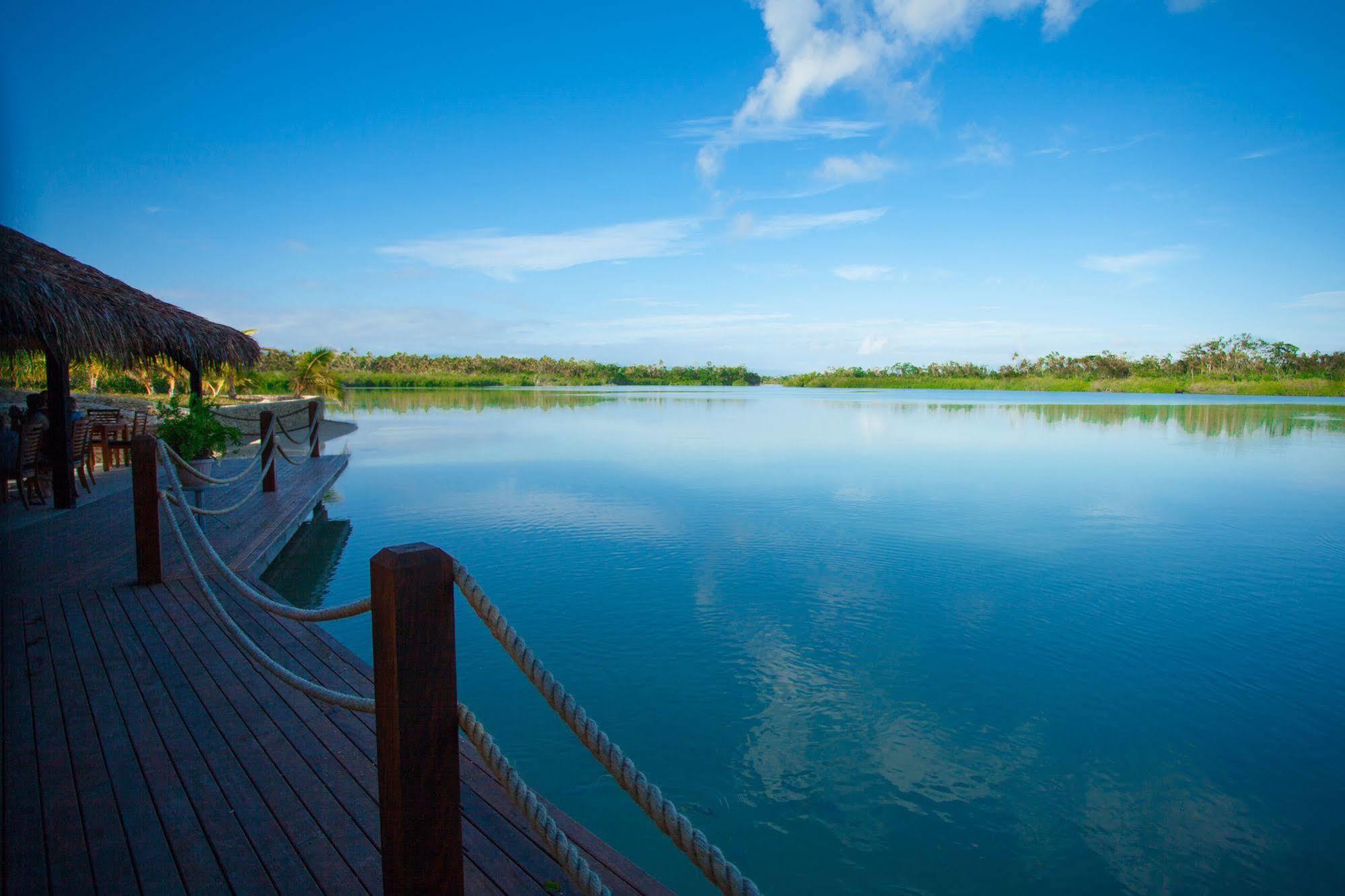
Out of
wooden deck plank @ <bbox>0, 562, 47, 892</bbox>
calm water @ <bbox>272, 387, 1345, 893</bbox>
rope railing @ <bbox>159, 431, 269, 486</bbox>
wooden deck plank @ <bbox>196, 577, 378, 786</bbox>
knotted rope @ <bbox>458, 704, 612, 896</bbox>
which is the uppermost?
rope railing @ <bbox>159, 431, 269, 486</bbox>

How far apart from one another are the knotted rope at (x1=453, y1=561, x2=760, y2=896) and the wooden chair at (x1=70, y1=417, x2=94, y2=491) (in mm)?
9002

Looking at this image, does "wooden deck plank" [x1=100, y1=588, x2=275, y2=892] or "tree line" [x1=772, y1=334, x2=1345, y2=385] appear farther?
"tree line" [x1=772, y1=334, x2=1345, y2=385]

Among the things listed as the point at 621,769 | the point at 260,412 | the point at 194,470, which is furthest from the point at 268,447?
the point at 621,769

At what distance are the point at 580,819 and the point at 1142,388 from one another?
84131mm

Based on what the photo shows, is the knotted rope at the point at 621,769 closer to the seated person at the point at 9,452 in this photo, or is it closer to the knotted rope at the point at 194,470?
the knotted rope at the point at 194,470

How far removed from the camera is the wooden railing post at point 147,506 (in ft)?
15.0

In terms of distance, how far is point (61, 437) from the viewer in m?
7.71

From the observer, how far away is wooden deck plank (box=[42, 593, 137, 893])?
203 cm

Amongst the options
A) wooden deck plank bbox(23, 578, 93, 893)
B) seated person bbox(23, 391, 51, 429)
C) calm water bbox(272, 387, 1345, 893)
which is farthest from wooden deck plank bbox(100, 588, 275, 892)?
seated person bbox(23, 391, 51, 429)

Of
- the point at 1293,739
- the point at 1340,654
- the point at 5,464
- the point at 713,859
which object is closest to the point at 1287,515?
the point at 1340,654

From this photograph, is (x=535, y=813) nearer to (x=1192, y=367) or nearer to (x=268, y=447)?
(x=268, y=447)

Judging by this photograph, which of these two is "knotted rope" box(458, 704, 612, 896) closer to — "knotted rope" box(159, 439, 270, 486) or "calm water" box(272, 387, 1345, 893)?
"calm water" box(272, 387, 1345, 893)

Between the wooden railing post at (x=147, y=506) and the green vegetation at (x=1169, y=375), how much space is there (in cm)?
7905

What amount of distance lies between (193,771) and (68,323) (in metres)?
6.18
